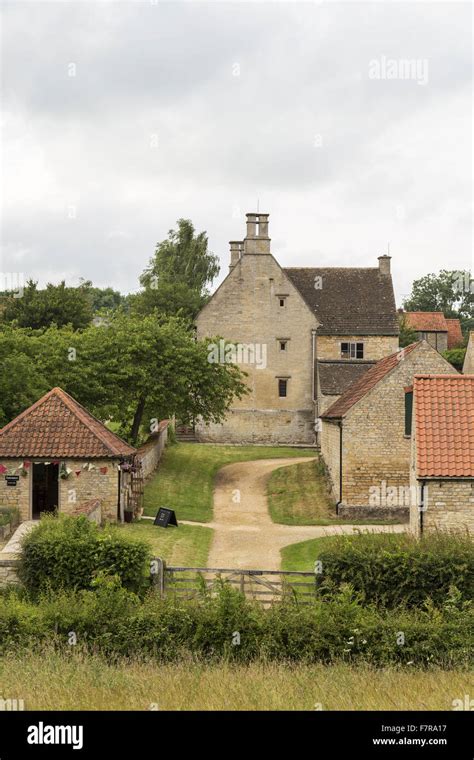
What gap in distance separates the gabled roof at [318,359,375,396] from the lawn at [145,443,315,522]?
4.28 m

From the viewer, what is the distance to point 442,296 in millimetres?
119312

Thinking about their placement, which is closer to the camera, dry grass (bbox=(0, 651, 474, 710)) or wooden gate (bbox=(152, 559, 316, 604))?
dry grass (bbox=(0, 651, 474, 710))

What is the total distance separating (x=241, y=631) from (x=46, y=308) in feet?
176

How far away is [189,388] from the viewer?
39594mm

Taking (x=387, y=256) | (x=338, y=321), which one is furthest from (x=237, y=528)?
(x=387, y=256)

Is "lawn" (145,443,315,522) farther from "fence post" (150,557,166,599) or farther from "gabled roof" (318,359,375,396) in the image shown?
"fence post" (150,557,166,599)

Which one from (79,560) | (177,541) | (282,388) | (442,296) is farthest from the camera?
(442,296)

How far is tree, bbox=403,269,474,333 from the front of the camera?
118375 mm

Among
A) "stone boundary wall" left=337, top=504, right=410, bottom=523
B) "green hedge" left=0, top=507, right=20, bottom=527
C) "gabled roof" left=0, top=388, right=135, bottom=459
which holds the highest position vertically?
"gabled roof" left=0, top=388, right=135, bottom=459

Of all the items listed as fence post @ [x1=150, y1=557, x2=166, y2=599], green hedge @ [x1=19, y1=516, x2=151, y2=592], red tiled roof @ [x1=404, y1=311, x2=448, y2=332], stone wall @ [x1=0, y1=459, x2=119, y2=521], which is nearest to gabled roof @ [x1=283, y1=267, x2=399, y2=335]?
stone wall @ [x1=0, y1=459, x2=119, y2=521]

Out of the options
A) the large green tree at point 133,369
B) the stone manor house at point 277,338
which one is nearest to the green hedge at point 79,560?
the large green tree at point 133,369

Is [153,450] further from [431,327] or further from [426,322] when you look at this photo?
[426,322]

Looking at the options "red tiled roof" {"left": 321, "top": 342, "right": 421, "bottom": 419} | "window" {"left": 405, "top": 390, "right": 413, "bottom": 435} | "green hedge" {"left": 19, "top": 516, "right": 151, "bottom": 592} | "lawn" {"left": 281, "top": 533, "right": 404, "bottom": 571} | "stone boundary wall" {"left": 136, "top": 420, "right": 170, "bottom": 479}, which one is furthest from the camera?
"stone boundary wall" {"left": 136, "top": 420, "right": 170, "bottom": 479}

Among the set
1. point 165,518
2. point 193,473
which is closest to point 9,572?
point 165,518
